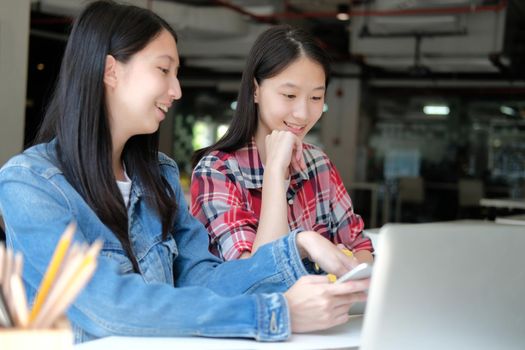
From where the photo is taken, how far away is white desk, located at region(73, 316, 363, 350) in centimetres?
119

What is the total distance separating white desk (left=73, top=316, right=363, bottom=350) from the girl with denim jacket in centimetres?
2

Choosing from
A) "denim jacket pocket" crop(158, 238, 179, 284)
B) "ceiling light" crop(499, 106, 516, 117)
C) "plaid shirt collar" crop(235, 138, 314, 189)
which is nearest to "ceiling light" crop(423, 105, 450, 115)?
"ceiling light" crop(499, 106, 516, 117)

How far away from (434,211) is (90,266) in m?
12.5

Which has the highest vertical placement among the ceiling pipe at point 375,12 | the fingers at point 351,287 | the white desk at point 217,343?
the ceiling pipe at point 375,12

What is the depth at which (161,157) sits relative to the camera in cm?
177

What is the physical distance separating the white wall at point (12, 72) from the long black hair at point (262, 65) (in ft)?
Result: 11.5

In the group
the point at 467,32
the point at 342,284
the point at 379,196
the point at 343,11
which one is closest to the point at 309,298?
the point at 342,284

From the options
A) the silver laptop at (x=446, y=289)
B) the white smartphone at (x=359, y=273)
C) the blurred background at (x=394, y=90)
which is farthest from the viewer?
the blurred background at (x=394, y=90)

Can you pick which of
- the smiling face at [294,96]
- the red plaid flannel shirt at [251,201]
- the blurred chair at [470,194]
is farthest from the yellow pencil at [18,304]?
the blurred chair at [470,194]

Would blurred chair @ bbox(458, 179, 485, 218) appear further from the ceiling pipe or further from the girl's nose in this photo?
the girl's nose

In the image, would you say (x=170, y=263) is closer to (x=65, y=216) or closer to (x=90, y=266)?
(x=65, y=216)

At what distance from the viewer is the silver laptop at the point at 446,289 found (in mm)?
969

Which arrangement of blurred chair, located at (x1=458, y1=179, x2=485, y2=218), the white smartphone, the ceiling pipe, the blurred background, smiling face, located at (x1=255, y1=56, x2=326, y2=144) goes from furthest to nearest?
blurred chair, located at (x1=458, y1=179, x2=485, y2=218)
the blurred background
the ceiling pipe
smiling face, located at (x1=255, y1=56, x2=326, y2=144)
the white smartphone

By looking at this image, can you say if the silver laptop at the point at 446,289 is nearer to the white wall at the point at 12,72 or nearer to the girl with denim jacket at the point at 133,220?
the girl with denim jacket at the point at 133,220
